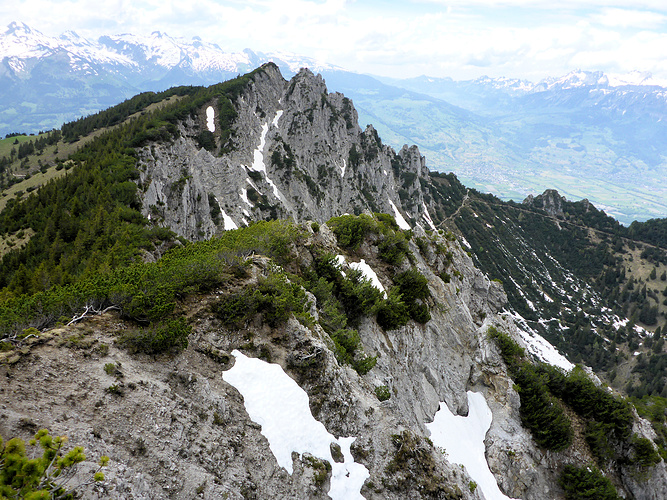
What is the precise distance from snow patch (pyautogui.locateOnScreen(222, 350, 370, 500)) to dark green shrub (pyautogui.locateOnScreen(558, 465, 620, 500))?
1994cm

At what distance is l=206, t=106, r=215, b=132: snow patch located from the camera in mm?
78500

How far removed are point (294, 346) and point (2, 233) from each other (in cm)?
4186

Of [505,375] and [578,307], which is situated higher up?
[505,375]

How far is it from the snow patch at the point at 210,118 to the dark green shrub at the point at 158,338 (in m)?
74.0

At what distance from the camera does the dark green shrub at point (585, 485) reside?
23359mm

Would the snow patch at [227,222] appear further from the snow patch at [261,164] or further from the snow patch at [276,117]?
the snow patch at [276,117]

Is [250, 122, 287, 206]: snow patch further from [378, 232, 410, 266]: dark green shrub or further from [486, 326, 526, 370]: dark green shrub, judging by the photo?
[486, 326, 526, 370]: dark green shrub

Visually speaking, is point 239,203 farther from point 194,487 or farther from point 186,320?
point 194,487

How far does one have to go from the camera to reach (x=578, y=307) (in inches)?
5507

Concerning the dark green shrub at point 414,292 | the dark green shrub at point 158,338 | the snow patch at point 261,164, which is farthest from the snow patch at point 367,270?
the snow patch at point 261,164

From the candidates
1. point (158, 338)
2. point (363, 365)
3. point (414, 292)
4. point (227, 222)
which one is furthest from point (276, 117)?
point (158, 338)

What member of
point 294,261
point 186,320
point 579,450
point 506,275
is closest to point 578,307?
point 506,275

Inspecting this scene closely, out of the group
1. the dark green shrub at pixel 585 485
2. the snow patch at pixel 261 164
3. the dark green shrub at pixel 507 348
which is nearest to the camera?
the dark green shrub at pixel 585 485

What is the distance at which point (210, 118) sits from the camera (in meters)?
80.6
